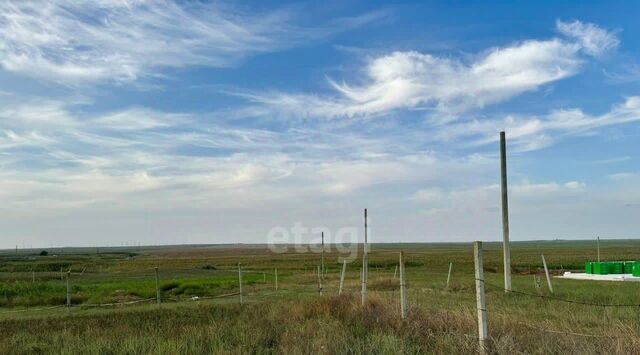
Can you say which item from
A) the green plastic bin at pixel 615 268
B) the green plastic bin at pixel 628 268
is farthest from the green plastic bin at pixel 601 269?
the green plastic bin at pixel 628 268

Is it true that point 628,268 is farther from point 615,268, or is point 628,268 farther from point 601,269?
point 601,269

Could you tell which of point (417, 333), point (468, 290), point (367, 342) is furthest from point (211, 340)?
point (468, 290)

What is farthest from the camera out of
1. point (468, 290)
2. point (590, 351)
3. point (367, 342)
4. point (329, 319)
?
point (468, 290)

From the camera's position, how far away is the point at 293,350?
28.4 ft

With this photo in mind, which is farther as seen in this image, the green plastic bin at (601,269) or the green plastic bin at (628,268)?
the green plastic bin at (601,269)

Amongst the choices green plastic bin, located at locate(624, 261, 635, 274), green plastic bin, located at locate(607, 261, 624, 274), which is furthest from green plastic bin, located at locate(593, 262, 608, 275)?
green plastic bin, located at locate(624, 261, 635, 274)

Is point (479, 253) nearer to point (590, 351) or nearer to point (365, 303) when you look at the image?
point (590, 351)

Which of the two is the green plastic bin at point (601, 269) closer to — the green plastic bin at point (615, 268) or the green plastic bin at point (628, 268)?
the green plastic bin at point (615, 268)

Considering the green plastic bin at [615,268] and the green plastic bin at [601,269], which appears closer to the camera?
the green plastic bin at [615,268]

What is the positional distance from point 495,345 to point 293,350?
292 centimetres

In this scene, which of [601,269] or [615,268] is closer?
[615,268]

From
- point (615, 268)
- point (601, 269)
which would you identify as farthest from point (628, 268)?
point (601, 269)

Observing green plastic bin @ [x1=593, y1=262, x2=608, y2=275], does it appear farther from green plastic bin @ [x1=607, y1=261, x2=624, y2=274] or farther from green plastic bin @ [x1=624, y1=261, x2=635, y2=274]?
green plastic bin @ [x1=624, y1=261, x2=635, y2=274]

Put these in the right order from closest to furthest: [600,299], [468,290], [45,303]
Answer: [600,299] < [468,290] < [45,303]
